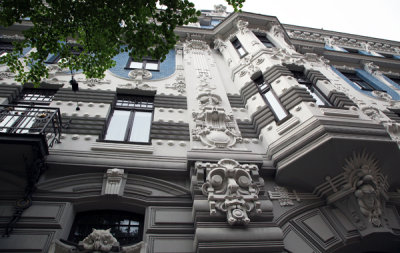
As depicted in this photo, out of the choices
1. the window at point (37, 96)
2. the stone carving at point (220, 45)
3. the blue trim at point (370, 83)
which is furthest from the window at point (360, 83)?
the window at point (37, 96)

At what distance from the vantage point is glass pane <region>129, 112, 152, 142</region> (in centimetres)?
807

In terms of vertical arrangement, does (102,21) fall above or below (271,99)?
below

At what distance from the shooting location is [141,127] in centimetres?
855

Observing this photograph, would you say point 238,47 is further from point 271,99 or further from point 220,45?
point 271,99

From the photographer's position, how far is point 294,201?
6730 mm

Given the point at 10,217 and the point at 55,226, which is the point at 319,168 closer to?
the point at 55,226

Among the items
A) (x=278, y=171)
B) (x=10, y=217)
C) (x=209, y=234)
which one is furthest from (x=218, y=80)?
(x=10, y=217)

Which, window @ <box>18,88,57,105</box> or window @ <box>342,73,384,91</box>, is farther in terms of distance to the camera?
window @ <box>342,73,384,91</box>

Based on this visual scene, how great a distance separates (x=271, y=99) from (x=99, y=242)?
694 cm

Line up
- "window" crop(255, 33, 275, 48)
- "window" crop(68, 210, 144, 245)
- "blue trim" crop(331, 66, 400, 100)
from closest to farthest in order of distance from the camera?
"window" crop(68, 210, 144, 245), "blue trim" crop(331, 66, 400, 100), "window" crop(255, 33, 275, 48)

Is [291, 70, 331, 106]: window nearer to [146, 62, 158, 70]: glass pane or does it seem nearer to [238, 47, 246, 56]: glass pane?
[238, 47, 246, 56]: glass pane

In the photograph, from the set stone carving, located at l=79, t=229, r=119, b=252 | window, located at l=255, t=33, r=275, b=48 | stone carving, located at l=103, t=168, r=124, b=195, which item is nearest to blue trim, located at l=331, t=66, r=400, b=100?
window, located at l=255, t=33, r=275, b=48

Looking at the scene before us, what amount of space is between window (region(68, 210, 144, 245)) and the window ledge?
5.13 ft

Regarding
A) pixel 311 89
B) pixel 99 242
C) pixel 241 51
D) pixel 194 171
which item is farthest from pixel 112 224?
pixel 241 51
